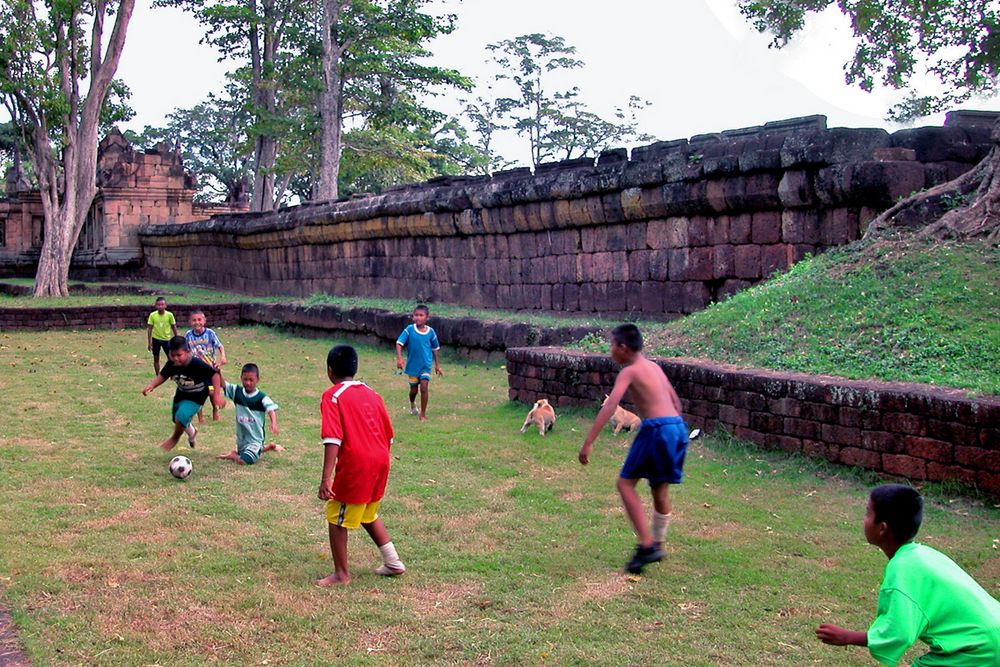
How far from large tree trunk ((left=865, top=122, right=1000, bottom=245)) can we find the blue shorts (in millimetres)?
4986

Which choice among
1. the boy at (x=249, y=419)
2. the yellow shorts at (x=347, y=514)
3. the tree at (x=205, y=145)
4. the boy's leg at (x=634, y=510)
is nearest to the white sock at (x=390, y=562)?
the yellow shorts at (x=347, y=514)

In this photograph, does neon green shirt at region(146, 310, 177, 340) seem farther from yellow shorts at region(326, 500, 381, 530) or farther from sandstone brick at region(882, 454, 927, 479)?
sandstone brick at region(882, 454, 927, 479)

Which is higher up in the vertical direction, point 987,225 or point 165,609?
point 987,225

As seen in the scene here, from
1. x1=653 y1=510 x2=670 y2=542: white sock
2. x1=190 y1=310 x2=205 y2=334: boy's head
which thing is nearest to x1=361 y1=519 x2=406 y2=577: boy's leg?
x1=653 y1=510 x2=670 y2=542: white sock

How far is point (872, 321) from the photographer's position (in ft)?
27.5

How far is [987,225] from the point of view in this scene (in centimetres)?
923

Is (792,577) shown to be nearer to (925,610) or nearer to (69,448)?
(925,610)

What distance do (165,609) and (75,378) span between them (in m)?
8.90

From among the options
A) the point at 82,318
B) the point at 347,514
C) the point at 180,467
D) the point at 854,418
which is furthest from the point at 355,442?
the point at 82,318

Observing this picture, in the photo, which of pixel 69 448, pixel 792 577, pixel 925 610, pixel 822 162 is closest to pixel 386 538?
pixel 792 577

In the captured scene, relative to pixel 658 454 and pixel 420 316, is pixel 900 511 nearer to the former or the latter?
pixel 658 454

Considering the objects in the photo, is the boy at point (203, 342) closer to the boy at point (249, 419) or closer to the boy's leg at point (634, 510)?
the boy at point (249, 419)

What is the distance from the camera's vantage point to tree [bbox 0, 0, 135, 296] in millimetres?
22516

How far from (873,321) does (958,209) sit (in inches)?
76.9
